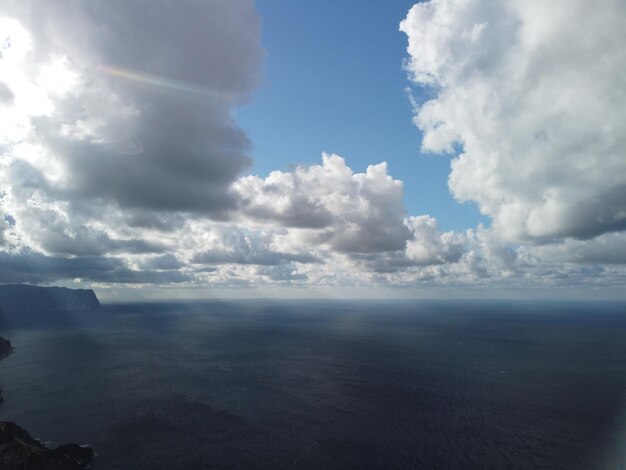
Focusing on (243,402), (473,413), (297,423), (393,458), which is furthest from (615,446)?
(243,402)

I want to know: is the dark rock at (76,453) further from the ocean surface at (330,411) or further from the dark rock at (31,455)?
the ocean surface at (330,411)

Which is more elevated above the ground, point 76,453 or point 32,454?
point 32,454

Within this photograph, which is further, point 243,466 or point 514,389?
point 514,389


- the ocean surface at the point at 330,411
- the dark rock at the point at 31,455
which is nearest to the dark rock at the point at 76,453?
the dark rock at the point at 31,455

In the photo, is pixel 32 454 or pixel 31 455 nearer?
pixel 31 455

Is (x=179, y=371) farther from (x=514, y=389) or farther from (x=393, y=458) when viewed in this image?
(x=514, y=389)

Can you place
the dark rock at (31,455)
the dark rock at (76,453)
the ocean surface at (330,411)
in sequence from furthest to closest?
the ocean surface at (330,411)
the dark rock at (76,453)
the dark rock at (31,455)

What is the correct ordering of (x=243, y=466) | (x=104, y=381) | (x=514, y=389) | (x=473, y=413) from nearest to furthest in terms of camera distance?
(x=243, y=466) → (x=473, y=413) → (x=514, y=389) → (x=104, y=381)

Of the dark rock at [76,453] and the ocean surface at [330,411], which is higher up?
the dark rock at [76,453]

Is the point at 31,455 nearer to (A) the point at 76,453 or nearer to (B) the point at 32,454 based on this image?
(B) the point at 32,454

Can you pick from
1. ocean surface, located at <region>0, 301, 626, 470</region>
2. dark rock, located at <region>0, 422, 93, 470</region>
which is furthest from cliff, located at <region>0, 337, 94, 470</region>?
ocean surface, located at <region>0, 301, 626, 470</region>

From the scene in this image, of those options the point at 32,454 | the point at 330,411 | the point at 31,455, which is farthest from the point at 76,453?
the point at 330,411
